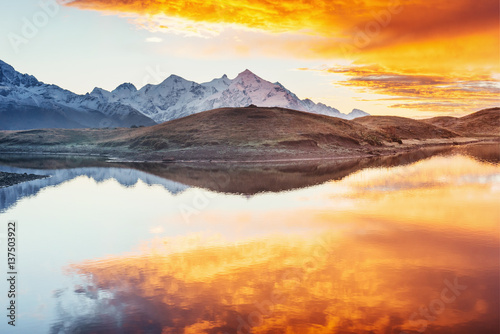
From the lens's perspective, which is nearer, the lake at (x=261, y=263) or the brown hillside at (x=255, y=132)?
the lake at (x=261, y=263)

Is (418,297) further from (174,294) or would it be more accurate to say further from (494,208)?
(494,208)

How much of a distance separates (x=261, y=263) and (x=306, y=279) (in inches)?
135

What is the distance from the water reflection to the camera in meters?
15.9

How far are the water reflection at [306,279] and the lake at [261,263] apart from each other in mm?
81

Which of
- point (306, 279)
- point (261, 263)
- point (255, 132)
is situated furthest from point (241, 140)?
point (306, 279)

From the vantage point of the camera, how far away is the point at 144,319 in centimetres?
1617

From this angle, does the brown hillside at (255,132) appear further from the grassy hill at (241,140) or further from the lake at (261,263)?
the lake at (261,263)

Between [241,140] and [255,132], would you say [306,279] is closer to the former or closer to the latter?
[241,140]

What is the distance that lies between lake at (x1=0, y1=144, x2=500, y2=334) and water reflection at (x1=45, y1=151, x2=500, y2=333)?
0.27 feet

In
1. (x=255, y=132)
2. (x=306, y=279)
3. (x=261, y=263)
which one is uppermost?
(x=255, y=132)

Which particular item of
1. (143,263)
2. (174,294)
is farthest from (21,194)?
(174,294)

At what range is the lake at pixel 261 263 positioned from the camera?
53.1ft

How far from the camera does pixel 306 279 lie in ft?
65.3

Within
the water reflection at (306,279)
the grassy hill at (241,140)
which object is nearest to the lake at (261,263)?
the water reflection at (306,279)
